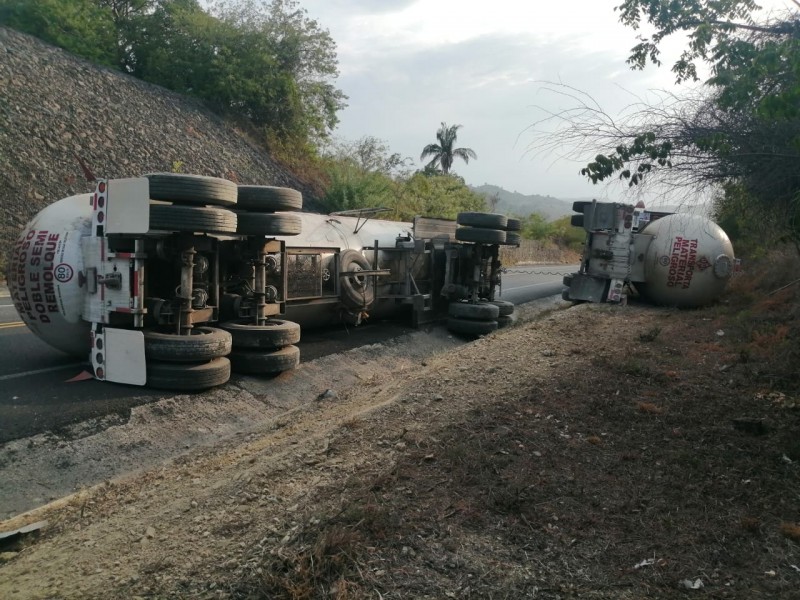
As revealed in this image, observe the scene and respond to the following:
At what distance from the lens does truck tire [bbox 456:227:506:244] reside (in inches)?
483

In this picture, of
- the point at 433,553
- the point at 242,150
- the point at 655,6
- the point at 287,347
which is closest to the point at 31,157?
the point at 242,150

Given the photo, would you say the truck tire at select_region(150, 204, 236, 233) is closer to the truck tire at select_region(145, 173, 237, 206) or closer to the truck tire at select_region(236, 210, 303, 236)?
the truck tire at select_region(145, 173, 237, 206)

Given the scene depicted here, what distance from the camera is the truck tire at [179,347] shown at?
691 centimetres

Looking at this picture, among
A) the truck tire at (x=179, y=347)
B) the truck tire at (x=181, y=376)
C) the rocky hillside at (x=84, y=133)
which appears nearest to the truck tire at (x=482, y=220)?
the truck tire at (x=179, y=347)

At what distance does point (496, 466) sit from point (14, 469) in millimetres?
3731

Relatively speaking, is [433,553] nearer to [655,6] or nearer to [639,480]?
[639,480]

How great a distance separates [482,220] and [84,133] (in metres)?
16.3

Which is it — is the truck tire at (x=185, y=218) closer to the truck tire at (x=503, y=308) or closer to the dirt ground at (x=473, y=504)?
the dirt ground at (x=473, y=504)

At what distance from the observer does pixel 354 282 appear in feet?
33.9

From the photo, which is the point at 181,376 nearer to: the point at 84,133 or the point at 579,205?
the point at 579,205

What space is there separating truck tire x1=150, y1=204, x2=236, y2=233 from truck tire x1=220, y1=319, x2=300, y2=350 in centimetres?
147

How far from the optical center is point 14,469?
5156mm

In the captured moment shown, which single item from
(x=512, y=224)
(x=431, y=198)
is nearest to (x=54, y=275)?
(x=512, y=224)

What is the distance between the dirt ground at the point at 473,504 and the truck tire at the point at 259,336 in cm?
141
